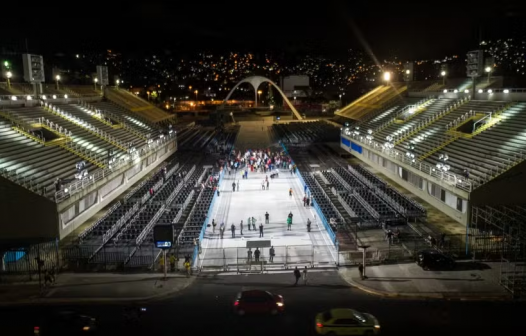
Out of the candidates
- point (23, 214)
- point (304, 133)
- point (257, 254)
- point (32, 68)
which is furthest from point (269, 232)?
point (304, 133)

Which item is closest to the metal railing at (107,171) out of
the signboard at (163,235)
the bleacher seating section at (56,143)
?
the bleacher seating section at (56,143)

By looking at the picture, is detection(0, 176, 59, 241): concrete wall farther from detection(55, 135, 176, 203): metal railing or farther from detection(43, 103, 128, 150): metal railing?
detection(43, 103, 128, 150): metal railing

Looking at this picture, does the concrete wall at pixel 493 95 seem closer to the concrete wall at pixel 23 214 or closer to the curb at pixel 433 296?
the curb at pixel 433 296

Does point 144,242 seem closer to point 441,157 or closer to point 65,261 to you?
point 65,261

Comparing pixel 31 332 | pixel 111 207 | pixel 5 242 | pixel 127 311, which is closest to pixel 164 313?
pixel 127 311

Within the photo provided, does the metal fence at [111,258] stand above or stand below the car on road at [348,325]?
below

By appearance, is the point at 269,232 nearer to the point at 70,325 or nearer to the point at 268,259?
the point at 268,259
